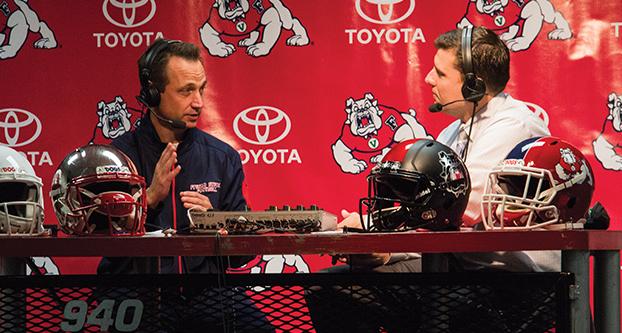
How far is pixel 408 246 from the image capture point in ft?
7.85

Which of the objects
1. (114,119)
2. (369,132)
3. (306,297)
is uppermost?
(114,119)

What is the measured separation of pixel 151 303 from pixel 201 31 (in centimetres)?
221

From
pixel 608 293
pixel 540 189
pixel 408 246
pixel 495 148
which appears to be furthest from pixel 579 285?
pixel 495 148

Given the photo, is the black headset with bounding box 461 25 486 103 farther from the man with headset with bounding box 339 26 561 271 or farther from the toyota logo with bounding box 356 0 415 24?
the toyota logo with bounding box 356 0 415 24

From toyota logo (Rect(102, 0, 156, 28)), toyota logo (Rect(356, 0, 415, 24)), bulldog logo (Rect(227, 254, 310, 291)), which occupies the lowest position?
bulldog logo (Rect(227, 254, 310, 291))

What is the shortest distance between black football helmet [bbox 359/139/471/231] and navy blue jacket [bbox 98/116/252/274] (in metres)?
1.05

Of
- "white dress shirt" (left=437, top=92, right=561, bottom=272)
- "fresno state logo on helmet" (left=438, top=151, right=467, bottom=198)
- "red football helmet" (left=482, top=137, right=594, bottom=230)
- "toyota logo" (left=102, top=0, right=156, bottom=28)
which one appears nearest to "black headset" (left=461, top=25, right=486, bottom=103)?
"white dress shirt" (left=437, top=92, right=561, bottom=272)

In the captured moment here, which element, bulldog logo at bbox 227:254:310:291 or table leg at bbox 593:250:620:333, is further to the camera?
bulldog logo at bbox 227:254:310:291

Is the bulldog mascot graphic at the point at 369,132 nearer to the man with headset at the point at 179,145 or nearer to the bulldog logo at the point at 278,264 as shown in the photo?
the bulldog logo at the point at 278,264

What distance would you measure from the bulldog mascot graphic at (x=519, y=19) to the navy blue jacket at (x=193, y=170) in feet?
4.55

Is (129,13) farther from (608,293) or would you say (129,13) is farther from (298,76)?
(608,293)

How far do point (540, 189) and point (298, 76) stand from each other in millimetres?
2110

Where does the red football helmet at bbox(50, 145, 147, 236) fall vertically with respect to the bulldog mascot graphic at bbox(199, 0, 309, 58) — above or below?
below

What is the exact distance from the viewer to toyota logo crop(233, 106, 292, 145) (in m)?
4.62
